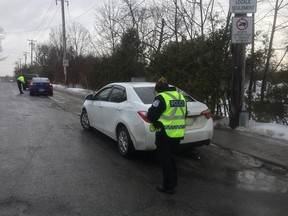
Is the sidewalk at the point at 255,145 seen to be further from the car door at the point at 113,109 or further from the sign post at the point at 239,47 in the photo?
the car door at the point at 113,109

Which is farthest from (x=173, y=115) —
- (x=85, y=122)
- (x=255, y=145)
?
(x=85, y=122)

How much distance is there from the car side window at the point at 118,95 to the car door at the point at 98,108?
26cm

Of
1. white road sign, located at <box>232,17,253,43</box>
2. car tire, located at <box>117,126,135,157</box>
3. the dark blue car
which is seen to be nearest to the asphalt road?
car tire, located at <box>117,126,135,157</box>

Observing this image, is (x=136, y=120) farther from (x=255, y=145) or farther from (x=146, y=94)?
(x=255, y=145)

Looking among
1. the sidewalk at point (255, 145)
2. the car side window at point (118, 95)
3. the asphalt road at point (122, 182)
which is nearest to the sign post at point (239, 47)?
the sidewalk at point (255, 145)

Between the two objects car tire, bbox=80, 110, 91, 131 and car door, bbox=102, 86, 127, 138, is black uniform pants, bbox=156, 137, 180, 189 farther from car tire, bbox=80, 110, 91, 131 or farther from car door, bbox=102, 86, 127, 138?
car tire, bbox=80, 110, 91, 131

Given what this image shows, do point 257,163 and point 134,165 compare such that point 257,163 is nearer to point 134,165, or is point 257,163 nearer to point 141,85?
point 134,165

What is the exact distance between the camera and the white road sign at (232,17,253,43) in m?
8.12

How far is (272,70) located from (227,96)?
9.83 ft

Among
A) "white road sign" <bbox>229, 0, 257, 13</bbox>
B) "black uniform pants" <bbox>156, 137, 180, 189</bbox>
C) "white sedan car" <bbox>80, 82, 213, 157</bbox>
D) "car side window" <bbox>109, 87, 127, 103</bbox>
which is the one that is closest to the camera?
"black uniform pants" <bbox>156, 137, 180, 189</bbox>

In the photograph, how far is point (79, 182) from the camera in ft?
15.9

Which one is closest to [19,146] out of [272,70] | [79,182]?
[79,182]

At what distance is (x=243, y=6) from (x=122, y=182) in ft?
18.9

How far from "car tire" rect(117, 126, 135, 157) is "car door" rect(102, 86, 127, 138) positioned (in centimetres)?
27
